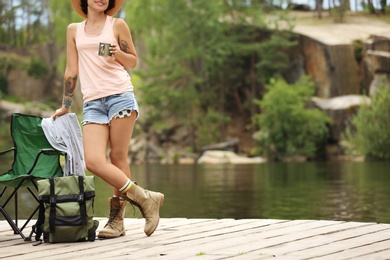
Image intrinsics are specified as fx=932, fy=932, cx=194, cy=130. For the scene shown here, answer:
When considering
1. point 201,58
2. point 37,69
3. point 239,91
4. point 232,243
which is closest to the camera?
point 232,243

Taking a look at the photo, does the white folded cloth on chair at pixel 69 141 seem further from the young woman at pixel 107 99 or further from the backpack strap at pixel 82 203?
the backpack strap at pixel 82 203

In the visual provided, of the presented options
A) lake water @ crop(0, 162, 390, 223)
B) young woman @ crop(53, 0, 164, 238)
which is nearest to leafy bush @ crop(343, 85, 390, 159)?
lake water @ crop(0, 162, 390, 223)

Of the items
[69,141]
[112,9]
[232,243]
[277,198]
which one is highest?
[112,9]

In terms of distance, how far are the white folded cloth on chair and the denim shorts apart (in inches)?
8.6

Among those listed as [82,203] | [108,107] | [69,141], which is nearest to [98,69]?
[108,107]

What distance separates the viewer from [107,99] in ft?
17.7

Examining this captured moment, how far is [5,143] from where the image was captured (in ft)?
136

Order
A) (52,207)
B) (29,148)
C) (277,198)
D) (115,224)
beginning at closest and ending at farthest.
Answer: (52,207) < (115,224) < (29,148) < (277,198)

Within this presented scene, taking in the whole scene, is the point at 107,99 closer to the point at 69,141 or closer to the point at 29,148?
the point at 69,141

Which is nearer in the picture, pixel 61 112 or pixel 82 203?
pixel 82 203

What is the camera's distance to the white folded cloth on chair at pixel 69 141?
5.53 meters

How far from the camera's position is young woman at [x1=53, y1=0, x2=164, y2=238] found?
5336 mm

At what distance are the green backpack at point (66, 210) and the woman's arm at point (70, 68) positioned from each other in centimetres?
56

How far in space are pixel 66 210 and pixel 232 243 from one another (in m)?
0.95
